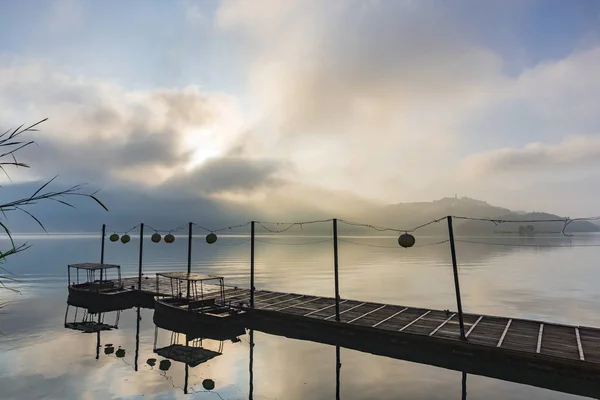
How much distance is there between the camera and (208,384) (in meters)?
18.7

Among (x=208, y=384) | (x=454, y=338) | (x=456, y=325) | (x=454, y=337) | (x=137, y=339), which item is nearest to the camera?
(x=208, y=384)

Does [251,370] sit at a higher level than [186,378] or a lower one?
lower

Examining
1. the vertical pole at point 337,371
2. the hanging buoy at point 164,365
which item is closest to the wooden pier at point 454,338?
the vertical pole at point 337,371

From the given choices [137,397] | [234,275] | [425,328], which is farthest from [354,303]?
[234,275]

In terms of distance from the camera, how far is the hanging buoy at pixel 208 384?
60.2 feet

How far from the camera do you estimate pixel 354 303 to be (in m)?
29.3

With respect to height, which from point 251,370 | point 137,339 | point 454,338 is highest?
point 454,338

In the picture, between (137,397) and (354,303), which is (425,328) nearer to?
(354,303)

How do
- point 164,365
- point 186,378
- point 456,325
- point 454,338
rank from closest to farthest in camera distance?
point 186,378, point 454,338, point 164,365, point 456,325

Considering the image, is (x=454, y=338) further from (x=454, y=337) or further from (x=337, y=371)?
(x=337, y=371)

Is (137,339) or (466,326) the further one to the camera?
(137,339)

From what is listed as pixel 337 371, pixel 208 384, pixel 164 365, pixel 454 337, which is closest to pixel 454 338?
pixel 454 337

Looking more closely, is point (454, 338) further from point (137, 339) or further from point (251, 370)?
point (137, 339)

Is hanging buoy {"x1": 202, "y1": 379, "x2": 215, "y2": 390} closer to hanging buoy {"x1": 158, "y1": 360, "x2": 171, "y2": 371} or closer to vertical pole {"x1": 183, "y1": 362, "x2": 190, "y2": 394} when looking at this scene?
vertical pole {"x1": 183, "y1": 362, "x2": 190, "y2": 394}
